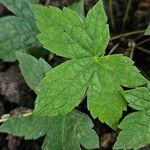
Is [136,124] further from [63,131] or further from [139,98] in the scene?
[63,131]

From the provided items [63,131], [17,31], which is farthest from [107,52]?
[63,131]

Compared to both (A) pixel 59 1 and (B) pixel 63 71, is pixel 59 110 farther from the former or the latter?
(A) pixel 59 1

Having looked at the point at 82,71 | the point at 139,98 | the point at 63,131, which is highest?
the point at 82,71

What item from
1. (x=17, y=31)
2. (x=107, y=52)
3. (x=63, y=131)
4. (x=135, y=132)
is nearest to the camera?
(x=135, y=132)

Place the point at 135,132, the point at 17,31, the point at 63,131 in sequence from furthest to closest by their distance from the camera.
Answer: the point at 17,31, the point at 63,131, the point at 135,132

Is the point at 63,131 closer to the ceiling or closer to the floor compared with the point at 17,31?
closer to the floor

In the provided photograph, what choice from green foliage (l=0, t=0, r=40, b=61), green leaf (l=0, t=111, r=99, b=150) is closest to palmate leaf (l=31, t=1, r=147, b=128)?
green leaf (l=0, t=111, r=99, b=150)
